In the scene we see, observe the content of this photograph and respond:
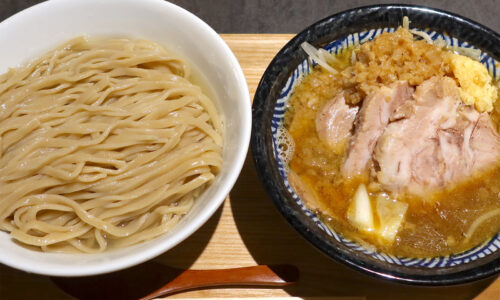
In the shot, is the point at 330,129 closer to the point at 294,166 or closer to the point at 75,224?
the point at 294,166

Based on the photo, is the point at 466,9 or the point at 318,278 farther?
the point at 466,9

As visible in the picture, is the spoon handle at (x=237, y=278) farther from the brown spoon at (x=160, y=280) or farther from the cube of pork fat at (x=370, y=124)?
the cube of pork fat at (x=370, y=124)

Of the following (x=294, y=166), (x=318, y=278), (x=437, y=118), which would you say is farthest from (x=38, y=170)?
(x=437, y=118)

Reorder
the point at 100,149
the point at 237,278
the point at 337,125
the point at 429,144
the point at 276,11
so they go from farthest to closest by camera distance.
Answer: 1. the point at 276,11
2. the point at 337,125
3. the point at 429,144
4. the point at 237,278
5. the point at 100,149

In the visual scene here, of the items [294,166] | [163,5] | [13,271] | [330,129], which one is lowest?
[13,271]

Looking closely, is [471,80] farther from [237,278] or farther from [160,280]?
[160,280]

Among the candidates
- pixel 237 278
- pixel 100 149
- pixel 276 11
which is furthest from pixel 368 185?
pixel 276 11
